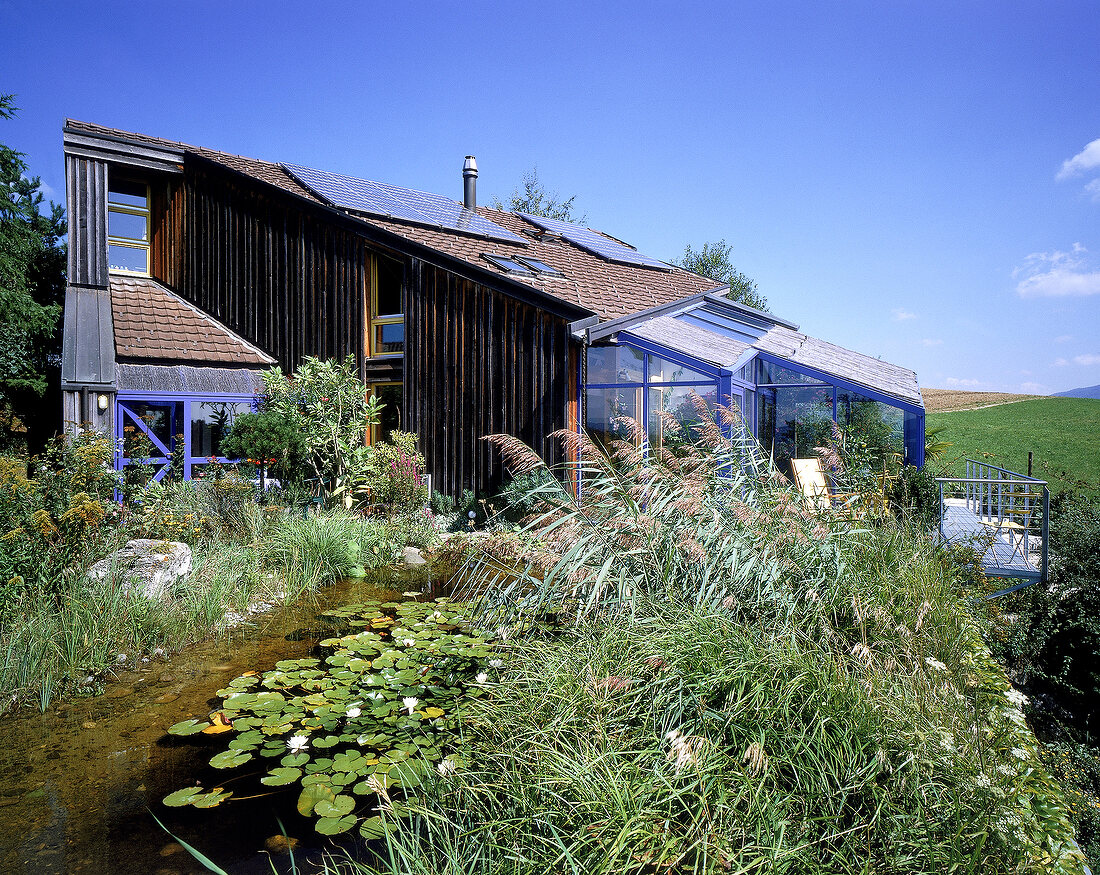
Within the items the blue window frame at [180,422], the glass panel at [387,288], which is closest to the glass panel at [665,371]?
the glass panel at [387,288]

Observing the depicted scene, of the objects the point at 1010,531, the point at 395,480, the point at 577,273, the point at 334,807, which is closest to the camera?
the point at 334,807

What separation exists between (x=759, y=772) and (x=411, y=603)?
442cm

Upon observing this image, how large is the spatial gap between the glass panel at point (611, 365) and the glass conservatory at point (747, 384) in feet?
0.05

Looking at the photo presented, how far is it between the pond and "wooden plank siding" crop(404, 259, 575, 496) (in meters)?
5.20

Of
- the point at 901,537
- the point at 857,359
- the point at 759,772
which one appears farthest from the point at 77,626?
the point at 857,359

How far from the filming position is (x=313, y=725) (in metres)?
3.87

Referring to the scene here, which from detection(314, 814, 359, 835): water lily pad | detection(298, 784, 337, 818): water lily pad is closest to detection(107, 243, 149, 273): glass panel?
detection(298, 784, 337, 818): water lily pad

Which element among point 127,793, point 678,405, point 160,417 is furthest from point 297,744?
point 160,417

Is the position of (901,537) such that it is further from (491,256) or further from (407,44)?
(407,44)

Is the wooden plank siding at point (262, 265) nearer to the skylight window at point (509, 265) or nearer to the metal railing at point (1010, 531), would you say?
the skylight window at point (509, 265)

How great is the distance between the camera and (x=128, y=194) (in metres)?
13.6

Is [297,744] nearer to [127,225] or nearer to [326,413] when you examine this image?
[326,413]

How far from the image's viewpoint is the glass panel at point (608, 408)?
9430 millimetres

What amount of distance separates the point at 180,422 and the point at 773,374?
10658 mm
